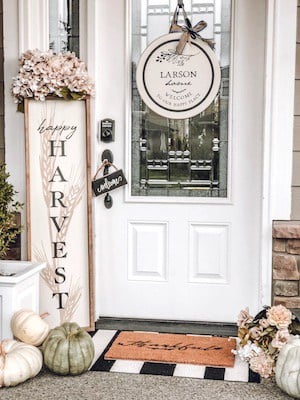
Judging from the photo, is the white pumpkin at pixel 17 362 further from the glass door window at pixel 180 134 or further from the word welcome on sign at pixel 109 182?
the glass door window at pixel 180 134

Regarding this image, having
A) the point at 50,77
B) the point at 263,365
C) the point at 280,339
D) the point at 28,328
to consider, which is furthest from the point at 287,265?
the point at 50,77

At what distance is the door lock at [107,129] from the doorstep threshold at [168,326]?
109 centimetres

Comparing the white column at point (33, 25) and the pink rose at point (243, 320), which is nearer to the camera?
the pink rose at point (243, 320)

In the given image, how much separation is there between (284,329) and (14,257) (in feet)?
5.37

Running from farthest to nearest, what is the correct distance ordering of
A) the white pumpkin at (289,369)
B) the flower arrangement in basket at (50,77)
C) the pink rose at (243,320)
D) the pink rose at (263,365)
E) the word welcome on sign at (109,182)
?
the word welcome on sign at (109,182)
the flower arrangement in basket at (50,77)
the pink rose at (243,320)
the pink rose at (263,365)
the white pumpkin at (289,369)

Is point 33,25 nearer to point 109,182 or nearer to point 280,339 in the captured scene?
point 109,182

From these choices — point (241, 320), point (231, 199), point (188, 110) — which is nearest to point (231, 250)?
point (231, 199)

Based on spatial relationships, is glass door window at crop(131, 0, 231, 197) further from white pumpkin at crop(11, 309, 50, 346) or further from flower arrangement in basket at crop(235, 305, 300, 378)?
white pumpkin at crop(11, 309, 50, 346)

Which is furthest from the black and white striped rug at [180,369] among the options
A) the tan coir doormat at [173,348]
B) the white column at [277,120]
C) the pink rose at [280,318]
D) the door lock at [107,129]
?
the door lock at [107,129]

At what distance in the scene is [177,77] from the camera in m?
3.34

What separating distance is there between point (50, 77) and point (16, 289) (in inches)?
44.6

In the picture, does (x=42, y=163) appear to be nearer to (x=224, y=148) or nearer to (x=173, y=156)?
(x=173, y=156)

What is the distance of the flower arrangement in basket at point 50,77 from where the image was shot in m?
3.12

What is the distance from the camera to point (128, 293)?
3.50m
